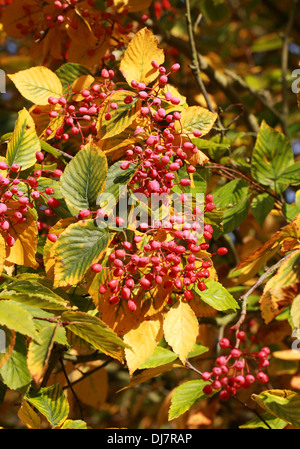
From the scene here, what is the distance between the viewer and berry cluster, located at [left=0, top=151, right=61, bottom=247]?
860 millimetres

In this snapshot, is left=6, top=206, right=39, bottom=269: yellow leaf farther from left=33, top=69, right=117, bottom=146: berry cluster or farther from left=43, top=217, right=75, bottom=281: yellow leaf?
left=33, top=69, right=117, bottom=146: berry cluster

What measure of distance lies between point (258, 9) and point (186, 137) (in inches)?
89.9

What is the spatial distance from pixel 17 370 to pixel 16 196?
33 centimetres

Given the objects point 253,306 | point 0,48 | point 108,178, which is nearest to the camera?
point 108,178

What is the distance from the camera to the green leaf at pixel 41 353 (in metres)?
0.69

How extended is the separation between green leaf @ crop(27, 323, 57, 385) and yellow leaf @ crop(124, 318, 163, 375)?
0.54ft

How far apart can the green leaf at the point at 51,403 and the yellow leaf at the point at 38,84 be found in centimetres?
61

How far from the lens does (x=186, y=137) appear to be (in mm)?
957

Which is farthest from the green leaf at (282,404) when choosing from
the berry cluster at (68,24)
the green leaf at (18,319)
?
the berry cluster at (68,24)

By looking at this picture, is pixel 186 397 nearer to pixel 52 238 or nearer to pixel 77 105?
pixel 52 238

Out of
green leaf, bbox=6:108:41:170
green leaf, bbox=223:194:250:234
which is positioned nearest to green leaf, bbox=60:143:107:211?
green leaf, bbox=6:108:41:170

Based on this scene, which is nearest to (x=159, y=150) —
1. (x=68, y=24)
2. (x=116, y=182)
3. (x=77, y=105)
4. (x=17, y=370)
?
(x=116, y=182)
